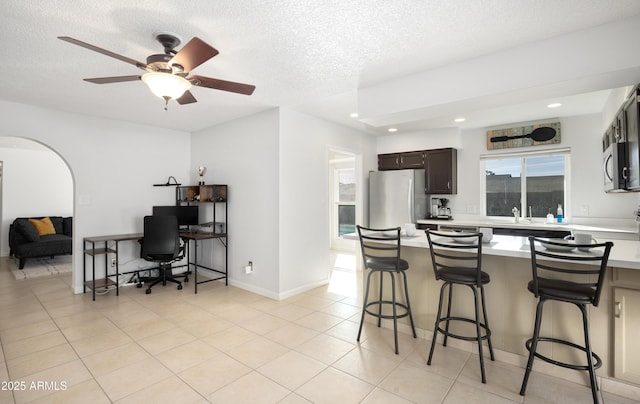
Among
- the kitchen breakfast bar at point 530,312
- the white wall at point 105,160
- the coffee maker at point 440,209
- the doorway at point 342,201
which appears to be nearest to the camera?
the kitchen breakfast bar at point 530,312

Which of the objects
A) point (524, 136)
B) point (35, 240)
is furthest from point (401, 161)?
point (35, 240)

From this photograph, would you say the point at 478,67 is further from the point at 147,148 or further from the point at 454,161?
the point at 147,148

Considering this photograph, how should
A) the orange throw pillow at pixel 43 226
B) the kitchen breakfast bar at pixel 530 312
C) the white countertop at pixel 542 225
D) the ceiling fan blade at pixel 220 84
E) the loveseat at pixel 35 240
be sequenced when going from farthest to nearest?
1. the orange throw pillow at pixel 43 226
2. the loveseat at pixel 35 240
3. the white countertop at pixel 542 225
4. the ceiling fan blade at pixel 220 84
5. the kitchen breakfast bar at pixel 530 312

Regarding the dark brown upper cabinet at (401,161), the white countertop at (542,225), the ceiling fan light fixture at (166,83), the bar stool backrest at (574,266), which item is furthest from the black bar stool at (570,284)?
→ the dark brown upper cabinet at (401,161)

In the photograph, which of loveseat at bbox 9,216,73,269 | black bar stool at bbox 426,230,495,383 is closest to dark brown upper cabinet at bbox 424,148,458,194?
black bar stool at bbox 426,230,495,383

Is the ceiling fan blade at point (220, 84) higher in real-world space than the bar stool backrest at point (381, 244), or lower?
higher

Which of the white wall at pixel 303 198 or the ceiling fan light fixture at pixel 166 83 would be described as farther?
the white wall at pixel 303 198

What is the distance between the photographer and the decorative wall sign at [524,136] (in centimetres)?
461

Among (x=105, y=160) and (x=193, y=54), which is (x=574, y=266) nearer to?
(x=193, y=54)

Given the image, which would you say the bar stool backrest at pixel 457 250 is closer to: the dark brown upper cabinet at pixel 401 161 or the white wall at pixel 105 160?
the dark brown upper cabinet at pixel 401 161

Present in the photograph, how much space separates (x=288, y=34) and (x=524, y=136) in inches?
167

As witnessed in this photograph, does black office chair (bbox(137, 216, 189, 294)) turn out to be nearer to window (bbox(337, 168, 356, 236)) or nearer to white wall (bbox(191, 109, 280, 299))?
white wall (bbox(191, 109, 280, 299))

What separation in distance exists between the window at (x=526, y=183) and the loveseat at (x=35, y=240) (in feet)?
26.3

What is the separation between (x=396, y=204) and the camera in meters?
5.25
